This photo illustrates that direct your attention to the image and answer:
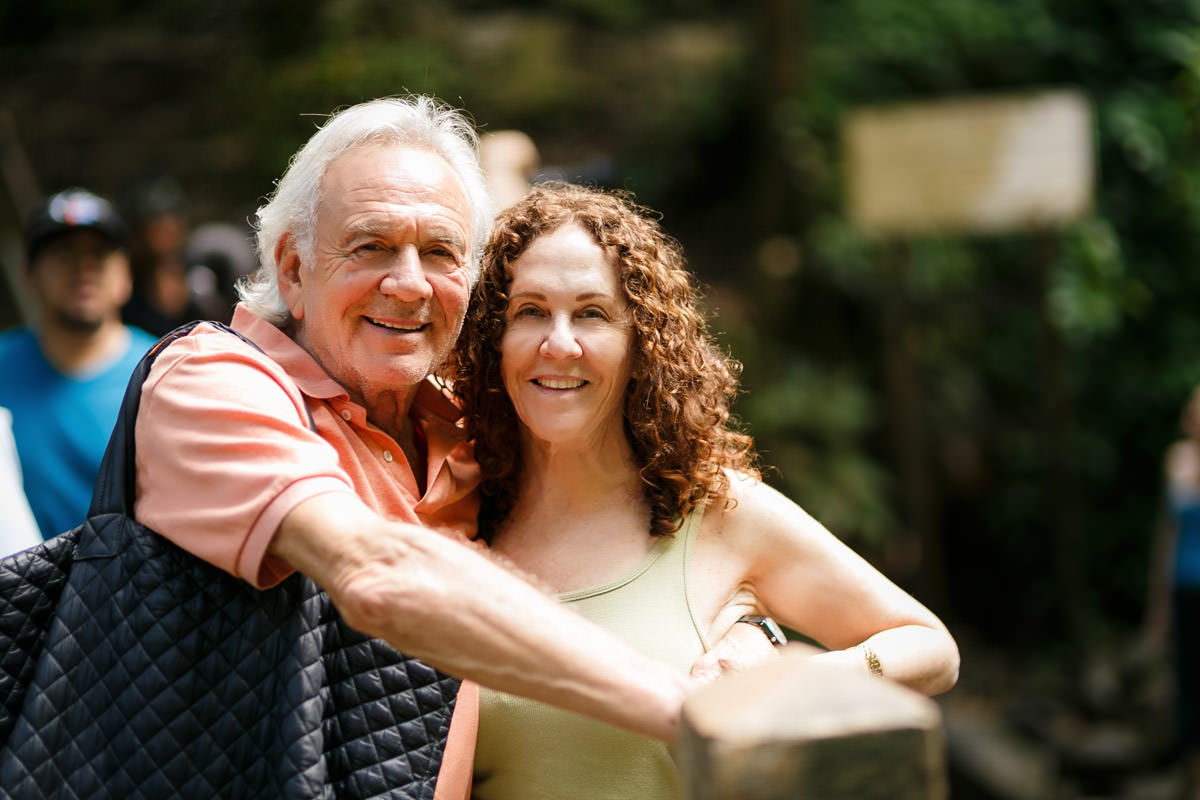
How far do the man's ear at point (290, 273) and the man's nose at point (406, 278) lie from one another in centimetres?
18

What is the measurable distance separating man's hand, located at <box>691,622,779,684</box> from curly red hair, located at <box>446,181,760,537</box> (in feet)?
0.75

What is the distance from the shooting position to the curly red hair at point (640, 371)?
2.05m

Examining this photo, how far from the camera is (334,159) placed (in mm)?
1919

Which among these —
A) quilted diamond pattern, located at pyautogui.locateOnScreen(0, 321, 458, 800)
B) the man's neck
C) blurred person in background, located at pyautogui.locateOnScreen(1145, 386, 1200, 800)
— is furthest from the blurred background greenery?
quilted diamond pattern, located at pyautogui.locateOnScreen(0, 321, 458, 800)

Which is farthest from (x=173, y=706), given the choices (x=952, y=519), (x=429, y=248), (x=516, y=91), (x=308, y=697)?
(x=516, y=91)

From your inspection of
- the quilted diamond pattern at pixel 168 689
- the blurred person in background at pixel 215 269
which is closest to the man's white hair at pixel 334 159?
the quilted diamond pattern at pixel 168 689

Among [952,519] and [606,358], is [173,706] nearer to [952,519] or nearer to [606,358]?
[606,358]

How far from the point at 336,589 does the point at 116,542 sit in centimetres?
44

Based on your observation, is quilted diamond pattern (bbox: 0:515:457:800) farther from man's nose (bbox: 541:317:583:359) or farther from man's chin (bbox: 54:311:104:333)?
man's chin (bbox: 54:311:104:333)

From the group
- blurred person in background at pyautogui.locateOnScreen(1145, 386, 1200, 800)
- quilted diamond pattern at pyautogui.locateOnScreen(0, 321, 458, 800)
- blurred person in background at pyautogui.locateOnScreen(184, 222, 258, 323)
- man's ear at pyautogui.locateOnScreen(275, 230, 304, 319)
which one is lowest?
blurred person in background at pyautogui.locateOnScreen(1145, 386, 1200, 800)

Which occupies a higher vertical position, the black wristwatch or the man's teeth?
the man's teeth

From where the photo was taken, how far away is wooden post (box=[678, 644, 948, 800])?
1174 mm

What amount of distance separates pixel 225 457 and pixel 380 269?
0.47 meters

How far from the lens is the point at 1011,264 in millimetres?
8508
